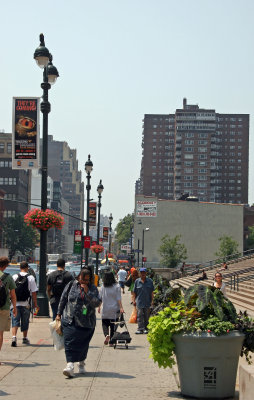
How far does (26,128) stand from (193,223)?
3335 inches

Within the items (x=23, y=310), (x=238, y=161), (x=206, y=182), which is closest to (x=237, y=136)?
(x=238, y=161)

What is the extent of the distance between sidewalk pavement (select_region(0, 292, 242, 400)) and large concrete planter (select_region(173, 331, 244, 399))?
40 cm

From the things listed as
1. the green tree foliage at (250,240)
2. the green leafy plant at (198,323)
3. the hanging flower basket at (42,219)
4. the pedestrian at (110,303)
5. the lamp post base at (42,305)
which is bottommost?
the green tree foliage at (250,240)

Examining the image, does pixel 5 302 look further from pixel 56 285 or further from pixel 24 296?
pixel 56 285

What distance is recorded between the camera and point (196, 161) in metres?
182

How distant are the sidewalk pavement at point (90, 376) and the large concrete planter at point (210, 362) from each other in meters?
0.40

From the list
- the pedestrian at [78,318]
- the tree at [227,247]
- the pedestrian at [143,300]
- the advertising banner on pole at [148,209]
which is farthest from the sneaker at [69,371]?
the advertising banner on pole at [148,209]

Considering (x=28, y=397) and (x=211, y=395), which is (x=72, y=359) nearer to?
(x=28, y=397)

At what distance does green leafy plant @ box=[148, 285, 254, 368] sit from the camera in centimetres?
817

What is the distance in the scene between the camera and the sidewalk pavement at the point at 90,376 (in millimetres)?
8492

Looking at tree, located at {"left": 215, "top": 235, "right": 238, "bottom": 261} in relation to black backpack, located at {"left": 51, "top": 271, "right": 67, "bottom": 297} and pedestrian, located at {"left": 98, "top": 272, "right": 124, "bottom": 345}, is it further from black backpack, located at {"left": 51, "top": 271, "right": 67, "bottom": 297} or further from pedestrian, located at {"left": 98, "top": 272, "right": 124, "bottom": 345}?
pedestrian, located at {"left": 98, "top": 272, "right": 124, "bottom": 345}

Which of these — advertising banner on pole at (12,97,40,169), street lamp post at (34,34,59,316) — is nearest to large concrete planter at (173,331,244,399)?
street lamp post at (34,34,59,316)

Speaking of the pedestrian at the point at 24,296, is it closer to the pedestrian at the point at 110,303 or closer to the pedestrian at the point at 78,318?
the pedestrian at the point at 110,303

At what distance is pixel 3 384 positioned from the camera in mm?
9102
